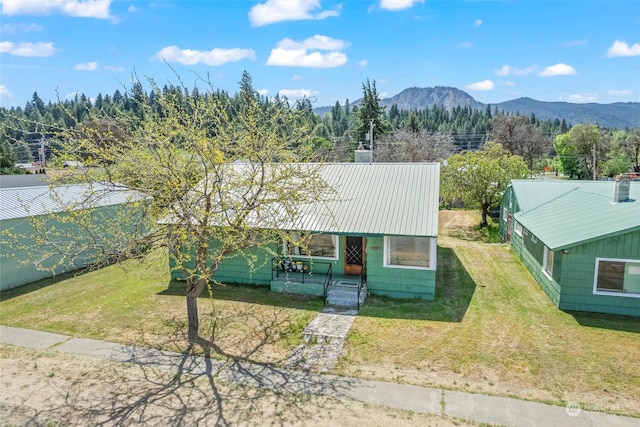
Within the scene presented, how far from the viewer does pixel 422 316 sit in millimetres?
11344

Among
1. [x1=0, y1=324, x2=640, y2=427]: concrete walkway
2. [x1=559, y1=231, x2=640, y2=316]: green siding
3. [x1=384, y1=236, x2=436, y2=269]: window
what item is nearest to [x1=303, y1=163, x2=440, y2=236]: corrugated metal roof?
[x1=384, y1=236, x2=436, y2=269]: window

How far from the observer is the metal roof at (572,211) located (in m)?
11.3

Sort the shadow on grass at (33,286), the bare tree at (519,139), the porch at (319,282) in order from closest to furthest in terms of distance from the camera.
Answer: the porch at (319,282), the shadow on grass at (33,286), the bare tree at (519,139)

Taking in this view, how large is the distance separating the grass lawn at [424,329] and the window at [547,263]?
78 centimetres

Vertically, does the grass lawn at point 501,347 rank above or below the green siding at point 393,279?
below

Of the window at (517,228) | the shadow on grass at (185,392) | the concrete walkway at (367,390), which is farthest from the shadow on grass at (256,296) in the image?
the window at (517,228)

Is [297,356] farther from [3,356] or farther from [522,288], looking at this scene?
[522,288]

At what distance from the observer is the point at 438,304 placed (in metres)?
12.3

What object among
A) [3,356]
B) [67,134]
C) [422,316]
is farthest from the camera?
[422,316]

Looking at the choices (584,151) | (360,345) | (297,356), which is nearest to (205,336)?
(297,356)

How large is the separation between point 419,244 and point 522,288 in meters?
4.32

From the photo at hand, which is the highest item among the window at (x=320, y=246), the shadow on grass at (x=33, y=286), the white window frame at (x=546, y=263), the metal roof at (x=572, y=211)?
the metal roof at (x=572, y=211)

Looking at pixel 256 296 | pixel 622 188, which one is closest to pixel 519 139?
pixel 622 188

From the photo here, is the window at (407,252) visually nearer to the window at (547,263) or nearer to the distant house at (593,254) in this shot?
the distant house at (593,254)
